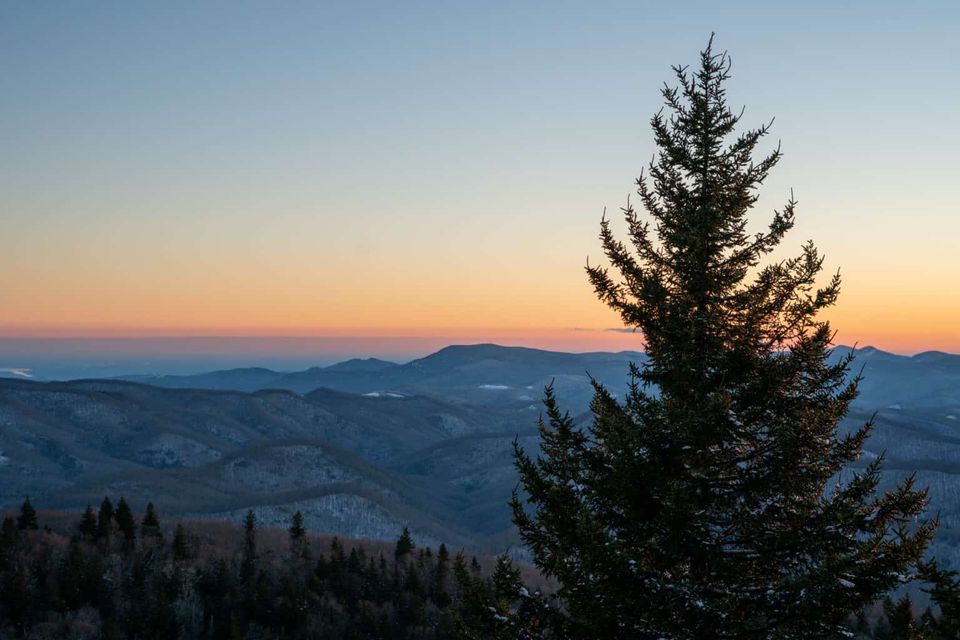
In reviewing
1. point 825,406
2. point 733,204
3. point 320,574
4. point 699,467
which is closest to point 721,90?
point 733,204

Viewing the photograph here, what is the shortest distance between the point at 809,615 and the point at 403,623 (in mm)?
86362

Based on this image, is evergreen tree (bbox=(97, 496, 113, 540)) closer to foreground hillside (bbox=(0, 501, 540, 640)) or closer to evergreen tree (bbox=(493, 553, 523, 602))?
foreground hillside (bbox=(0, 501, 540, 640))

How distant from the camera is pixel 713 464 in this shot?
12.9 meters

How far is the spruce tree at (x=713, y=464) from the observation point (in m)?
11.7

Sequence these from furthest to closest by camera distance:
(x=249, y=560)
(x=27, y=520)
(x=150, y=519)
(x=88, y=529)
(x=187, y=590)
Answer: (x=27, y=520) < (x=88, y=529) < (x=150, y=519) < (x=249, y=560) < (x=187, y=590)

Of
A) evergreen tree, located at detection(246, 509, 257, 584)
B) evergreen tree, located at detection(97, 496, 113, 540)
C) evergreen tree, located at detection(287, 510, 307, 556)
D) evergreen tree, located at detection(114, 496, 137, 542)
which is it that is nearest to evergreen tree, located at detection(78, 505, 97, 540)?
evergreen tree, located at detection(97, 496, 113, 540)

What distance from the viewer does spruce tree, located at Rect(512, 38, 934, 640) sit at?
38.4ft

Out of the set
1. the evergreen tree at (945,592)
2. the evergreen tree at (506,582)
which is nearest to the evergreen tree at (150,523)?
the evergreen tree at (506,582)

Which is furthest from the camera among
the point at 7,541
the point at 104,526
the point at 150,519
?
the point at 104,526

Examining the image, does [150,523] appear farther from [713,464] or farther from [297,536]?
[713,464]

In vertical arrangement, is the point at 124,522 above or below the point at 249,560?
above

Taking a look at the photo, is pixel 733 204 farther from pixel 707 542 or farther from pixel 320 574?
pixel 320 574

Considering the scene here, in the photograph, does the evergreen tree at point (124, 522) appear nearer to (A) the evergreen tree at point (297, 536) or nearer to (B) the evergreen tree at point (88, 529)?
(B) the evergreen tree at point (88, 529)

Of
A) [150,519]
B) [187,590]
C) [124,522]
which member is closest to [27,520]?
[124,522]
